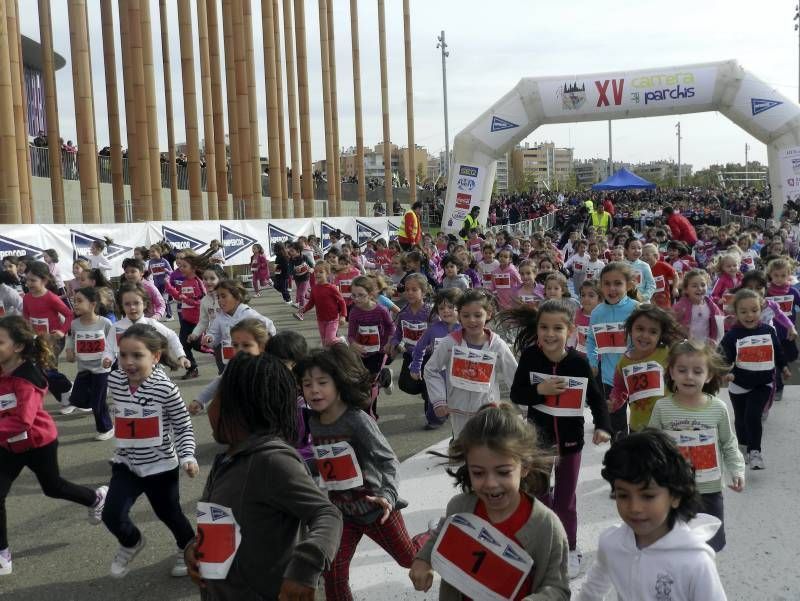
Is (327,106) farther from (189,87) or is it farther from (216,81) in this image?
(189,87)

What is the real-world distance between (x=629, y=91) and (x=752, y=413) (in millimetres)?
17474

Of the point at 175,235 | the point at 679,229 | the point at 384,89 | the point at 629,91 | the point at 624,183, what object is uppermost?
the point at 384,89

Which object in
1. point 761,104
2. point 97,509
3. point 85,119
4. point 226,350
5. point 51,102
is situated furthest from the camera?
point 51,102

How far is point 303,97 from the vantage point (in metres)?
30.5

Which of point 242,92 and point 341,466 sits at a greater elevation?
point 242,92

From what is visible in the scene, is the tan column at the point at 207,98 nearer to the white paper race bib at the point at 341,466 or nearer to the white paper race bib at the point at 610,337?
the white paper race bib at the point at 610,337

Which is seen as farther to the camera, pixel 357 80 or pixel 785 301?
pixel 357 80

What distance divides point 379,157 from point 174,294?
7520 inches

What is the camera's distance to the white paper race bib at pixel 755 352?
18.1 feet

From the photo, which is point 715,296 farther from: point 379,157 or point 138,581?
point 379,157

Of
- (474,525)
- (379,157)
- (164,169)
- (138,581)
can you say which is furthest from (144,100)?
(379,157)

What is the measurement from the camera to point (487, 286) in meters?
12.0

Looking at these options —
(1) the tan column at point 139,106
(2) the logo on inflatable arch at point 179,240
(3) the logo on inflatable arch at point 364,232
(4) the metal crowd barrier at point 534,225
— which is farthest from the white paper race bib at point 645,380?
(3) the logo on inflatable arch at point 364,232

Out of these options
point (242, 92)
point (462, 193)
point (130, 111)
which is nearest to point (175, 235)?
point (130, 111)
